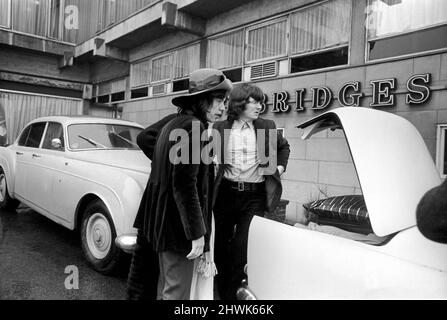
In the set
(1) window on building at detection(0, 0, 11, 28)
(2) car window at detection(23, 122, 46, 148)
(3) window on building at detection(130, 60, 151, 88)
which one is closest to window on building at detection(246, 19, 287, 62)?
(3) window on building at detection(130, 60, 151, 88)

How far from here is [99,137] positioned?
432cm

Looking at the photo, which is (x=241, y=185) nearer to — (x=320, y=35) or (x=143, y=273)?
(x=143, y=273)

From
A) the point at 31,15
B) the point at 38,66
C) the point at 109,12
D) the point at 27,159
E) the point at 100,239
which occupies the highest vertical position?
the point at 109,12

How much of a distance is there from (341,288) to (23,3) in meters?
12.0

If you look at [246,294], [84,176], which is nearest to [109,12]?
[84,176]

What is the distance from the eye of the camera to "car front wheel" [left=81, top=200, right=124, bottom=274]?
3.11 meters

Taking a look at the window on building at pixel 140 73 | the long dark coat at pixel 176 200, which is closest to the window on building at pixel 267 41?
the window on building at pixel 140 73

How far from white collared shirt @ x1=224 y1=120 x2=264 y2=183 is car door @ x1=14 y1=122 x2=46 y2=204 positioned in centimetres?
303

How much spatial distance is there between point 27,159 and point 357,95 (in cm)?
476

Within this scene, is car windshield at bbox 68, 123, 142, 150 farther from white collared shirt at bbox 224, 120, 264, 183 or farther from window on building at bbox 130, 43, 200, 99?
window on building at bbox 130, 43, 200, 99

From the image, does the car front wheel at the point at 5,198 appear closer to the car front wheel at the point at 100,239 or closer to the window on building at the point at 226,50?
the car front wheel at the point at 100,239

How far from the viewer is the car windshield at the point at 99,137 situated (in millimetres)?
4188

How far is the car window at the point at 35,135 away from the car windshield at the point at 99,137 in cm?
82

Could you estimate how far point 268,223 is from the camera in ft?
5.32
